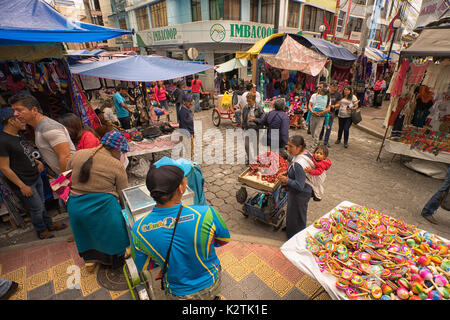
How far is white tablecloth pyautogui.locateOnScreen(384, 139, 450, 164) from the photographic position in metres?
5.73

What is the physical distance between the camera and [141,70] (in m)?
5.49

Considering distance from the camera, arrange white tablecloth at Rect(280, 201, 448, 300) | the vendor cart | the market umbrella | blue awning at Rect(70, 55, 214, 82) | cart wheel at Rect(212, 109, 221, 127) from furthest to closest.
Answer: cart wheel at Rect(212, 109, 221, 127) → the market umbrella → blue awning at Rect(70, 55, 214, 82) → the vendor cart → white tablecloth at Rect(280, 201, 448, 300)

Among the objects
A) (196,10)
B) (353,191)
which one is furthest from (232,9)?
(353,191)

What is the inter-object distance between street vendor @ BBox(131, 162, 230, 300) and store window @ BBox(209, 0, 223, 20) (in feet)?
63.6

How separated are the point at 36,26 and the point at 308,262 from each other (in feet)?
15.1

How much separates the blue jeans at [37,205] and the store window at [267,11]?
2077 cm

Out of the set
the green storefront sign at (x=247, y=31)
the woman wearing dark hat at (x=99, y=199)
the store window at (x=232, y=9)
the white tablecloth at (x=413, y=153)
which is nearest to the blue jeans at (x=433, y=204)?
the white tablecloth at (x=413, y=153)

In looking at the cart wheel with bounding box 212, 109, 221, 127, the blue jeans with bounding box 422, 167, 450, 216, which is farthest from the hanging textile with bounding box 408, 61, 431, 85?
the cart wheel with bounding box 212, 109, 221, 127

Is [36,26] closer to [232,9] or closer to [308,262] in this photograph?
[308,262]

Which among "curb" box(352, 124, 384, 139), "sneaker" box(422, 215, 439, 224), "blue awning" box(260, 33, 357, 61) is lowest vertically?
"curb" box(352, 124, 384, 139)

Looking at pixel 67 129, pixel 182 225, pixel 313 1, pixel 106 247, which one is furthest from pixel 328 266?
pixel 313 1

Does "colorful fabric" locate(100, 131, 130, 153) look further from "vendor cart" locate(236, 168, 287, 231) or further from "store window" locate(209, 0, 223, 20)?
"store window" locate(209, 0, 223, 20)
